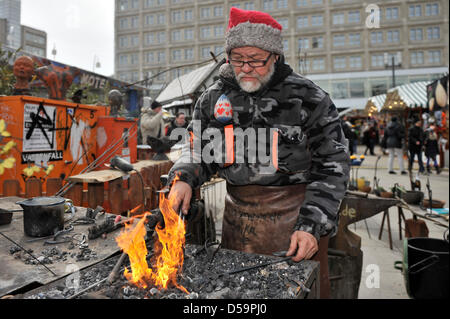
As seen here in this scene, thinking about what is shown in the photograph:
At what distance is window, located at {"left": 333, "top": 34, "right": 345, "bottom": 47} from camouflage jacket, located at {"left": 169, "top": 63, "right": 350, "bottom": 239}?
126ft

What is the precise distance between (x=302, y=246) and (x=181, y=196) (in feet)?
2.43

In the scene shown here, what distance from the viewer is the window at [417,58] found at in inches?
1359

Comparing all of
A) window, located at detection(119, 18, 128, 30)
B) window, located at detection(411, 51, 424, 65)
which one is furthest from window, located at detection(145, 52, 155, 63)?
window, located at detection(411, 51, 424, 65)

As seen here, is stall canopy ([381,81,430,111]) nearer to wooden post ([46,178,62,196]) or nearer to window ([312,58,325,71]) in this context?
wooden post ([46,178,62,196])

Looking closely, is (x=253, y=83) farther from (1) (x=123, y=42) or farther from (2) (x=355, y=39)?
(1) (x=123, y=42)

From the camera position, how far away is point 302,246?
1424 mm

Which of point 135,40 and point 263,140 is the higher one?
point 135,40

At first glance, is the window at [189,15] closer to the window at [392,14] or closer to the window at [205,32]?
the window at [205,32]

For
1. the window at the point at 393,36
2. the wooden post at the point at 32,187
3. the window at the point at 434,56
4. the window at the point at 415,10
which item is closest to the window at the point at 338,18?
the window at the point at 393,36

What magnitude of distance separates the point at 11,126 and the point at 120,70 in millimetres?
45215

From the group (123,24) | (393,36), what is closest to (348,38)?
(393,36)

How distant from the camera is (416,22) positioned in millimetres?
31422

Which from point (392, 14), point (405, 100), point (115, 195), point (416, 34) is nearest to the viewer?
point (115, 195)

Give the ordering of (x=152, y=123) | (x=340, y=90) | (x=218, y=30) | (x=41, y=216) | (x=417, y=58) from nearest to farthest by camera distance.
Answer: (x=41, y=216) → (x=152, y=123) → (x=417, y=58) → (x=218, y=30) → (x=340, y=90)
